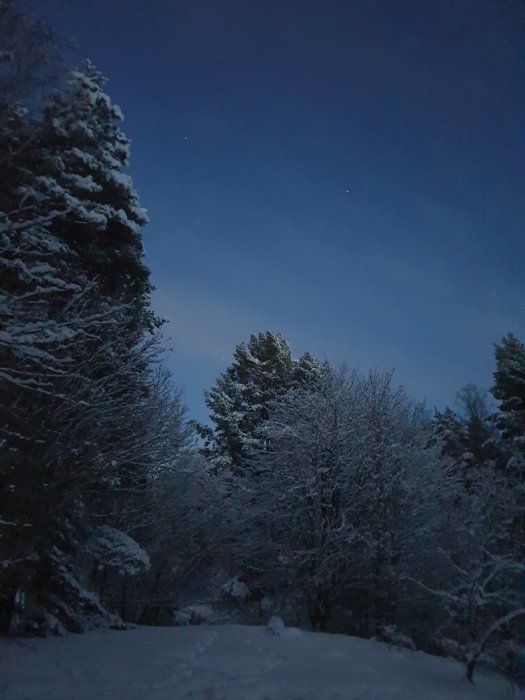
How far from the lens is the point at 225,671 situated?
7.38m

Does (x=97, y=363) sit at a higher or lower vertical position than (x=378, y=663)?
higher

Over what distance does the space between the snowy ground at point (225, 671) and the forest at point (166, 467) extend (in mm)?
914

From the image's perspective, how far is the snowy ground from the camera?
597 cm

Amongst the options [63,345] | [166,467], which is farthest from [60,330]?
[166,467]

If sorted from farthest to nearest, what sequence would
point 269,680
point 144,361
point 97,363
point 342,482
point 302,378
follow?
point 302,378, point 342,482, point 144,361, point 97,363, point 269,680

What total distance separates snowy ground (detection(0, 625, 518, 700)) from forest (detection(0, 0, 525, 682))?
0.91 metres

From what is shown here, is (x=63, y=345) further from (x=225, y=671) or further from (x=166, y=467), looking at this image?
(x=166, y=467)

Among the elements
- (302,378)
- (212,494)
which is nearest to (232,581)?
(212,494)

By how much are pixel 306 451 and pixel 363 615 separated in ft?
21.1

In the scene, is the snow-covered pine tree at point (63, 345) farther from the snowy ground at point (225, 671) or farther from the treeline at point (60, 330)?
the snowy ground at point (225, 671)

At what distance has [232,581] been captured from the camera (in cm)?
2273

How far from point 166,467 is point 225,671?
7199mm

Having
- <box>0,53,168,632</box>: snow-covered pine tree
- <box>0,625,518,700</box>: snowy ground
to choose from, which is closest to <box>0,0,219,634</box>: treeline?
<box>0,53,168,632</box>: snow-covered pine tree

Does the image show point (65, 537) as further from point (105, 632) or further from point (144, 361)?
point (144, 361)
